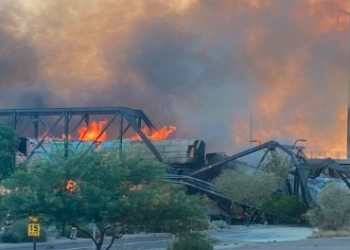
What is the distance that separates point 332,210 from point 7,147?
36256 mm

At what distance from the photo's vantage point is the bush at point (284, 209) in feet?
255

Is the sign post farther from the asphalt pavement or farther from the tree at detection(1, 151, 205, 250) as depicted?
the asphalt pavement

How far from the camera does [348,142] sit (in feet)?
453

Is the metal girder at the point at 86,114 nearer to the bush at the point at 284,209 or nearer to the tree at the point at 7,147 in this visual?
the tree at the point at 7,147

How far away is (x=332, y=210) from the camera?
63.5m

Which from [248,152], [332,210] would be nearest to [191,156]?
[248,152]

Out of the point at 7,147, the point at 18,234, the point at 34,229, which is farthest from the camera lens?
the point at 7,147

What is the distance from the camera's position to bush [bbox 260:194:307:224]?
7781cm

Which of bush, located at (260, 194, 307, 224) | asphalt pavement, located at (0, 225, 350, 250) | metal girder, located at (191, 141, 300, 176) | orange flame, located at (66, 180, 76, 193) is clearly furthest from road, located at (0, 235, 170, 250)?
metal girder, located at (191, 141, 300, 176)

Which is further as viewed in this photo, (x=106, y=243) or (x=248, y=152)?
(x=248, y=152)

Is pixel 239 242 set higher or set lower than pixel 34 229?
lower

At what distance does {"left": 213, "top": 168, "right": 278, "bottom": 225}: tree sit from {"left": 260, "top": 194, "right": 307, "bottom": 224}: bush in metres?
0.74

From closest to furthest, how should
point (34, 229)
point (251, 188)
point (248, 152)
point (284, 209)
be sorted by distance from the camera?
point (34, 229), point (284, 209), point (251, 188), point (248, 152)

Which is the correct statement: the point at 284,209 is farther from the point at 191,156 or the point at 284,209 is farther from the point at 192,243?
the point at 192,243
